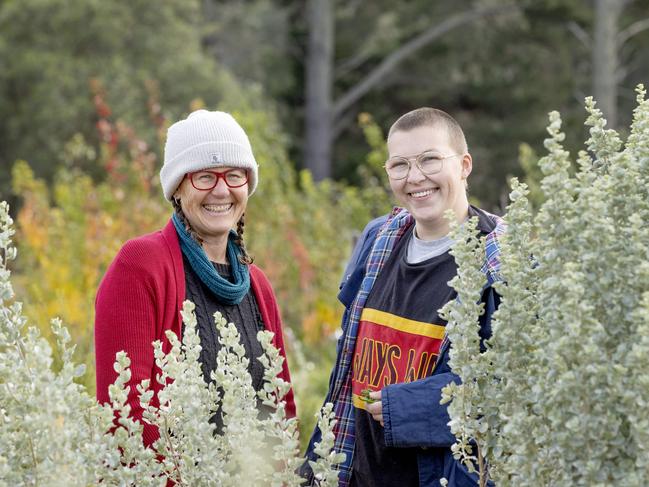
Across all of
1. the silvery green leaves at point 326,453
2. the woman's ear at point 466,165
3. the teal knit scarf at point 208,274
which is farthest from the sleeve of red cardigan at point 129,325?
the woman's ear at point 466,165

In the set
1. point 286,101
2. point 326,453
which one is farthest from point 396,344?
point 286,101

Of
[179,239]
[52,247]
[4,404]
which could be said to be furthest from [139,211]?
[4,404]

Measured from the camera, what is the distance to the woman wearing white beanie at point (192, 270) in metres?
2.73

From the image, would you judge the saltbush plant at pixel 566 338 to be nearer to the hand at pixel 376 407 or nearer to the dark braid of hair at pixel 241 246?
the hand at pixel 376 407

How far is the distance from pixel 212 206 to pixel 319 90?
20.2 meters

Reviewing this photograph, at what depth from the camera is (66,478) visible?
1825 millimetres

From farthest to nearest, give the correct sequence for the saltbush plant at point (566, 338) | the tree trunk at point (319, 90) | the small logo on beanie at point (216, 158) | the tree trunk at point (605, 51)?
the tree trunk at point (319, 90) < the tree trunk at point (605, 51) < the small logo on beanie at point (216, 158) < the saltbush plant at point (566, 338)

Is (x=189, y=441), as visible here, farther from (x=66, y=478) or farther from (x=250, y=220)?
(x=250, y=220)

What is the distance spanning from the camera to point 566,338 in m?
1.68

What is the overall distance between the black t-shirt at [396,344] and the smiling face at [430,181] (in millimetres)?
136

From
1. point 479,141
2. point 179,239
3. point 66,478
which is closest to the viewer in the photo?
point 66,478

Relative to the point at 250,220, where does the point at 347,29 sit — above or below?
above

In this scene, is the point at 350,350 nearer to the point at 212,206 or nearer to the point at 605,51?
the point at 212,206

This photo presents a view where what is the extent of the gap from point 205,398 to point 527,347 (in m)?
0.70
